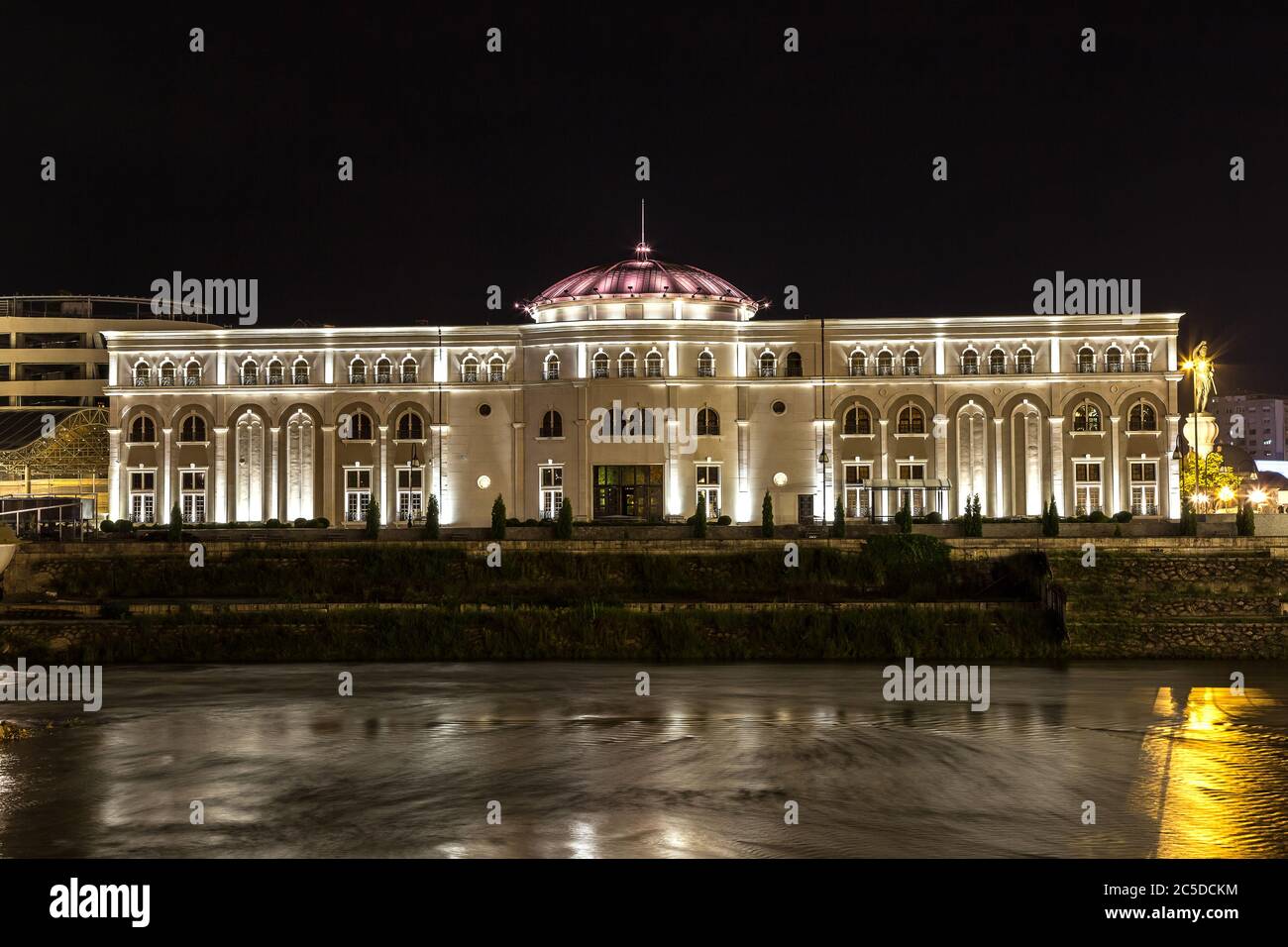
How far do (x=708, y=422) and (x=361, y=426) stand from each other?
1545cm

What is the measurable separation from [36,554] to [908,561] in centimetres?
2641

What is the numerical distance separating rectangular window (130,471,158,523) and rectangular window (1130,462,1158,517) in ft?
139

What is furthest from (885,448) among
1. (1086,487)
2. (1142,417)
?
(1142,417)

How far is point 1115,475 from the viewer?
58.6m

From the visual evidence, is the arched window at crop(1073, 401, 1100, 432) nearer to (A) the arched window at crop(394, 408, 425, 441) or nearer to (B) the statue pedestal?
(B) the statue pedestal

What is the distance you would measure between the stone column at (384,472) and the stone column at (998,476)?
26.3 meters

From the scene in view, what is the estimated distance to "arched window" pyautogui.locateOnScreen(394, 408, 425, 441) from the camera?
199 feet

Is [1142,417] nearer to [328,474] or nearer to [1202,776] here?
[328,474]

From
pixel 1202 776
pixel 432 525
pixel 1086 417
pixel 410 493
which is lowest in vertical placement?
pixel 1202 776

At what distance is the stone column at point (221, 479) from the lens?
200 ft
